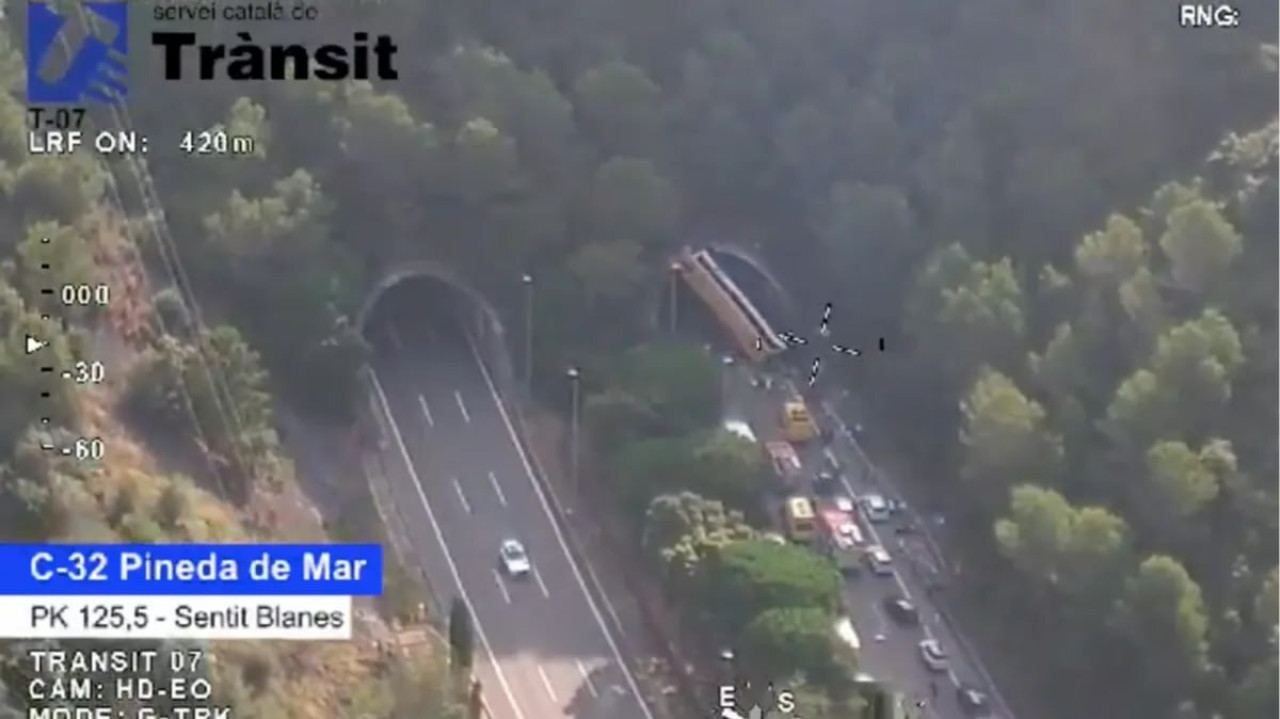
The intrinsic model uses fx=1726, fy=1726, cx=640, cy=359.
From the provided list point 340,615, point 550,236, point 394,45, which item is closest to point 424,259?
point 550,236

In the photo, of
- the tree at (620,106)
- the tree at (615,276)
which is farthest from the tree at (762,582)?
the tree at (620,106)

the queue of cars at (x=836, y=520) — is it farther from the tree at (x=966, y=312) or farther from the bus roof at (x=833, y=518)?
the tree at (x=966, y=312)

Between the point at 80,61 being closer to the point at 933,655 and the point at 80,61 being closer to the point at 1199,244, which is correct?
the point at 933,655

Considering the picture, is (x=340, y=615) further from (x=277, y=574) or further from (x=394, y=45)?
(x=394, y=45)

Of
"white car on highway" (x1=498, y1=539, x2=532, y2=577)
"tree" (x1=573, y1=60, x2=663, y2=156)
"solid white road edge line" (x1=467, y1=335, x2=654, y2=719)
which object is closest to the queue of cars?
"solid white road edge line" (x1=467, y1=335, x2=654, y2=719)

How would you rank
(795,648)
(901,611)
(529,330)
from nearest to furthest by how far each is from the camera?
1. (795,648)
2. (901,611)
3. (529,330)

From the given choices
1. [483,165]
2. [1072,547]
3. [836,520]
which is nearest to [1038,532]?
[1072,547]
